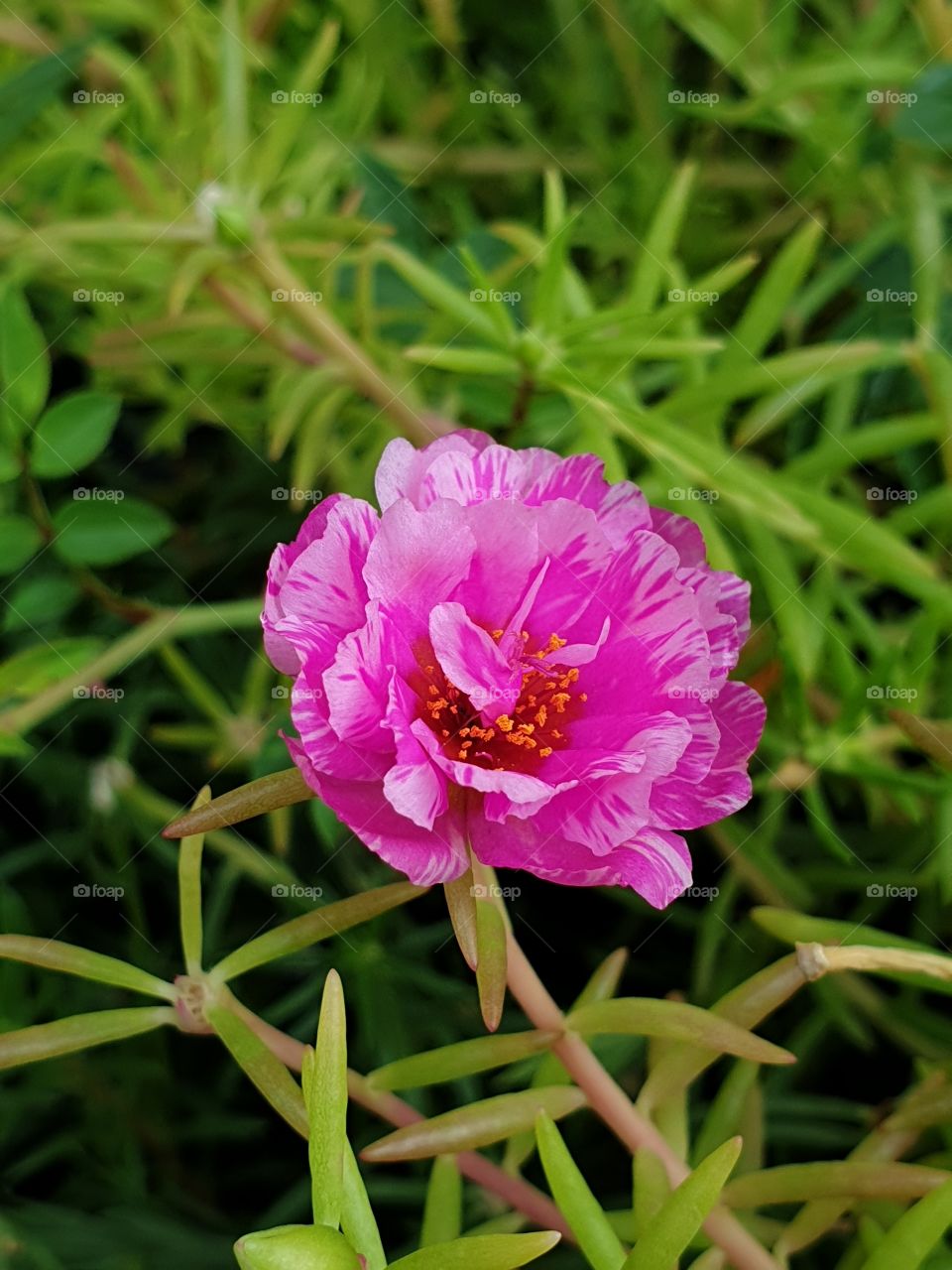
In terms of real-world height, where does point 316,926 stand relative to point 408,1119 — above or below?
above

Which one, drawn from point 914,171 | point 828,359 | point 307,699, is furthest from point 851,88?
point 307,699

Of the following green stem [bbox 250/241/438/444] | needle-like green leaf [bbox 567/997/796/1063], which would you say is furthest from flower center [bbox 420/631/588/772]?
green stem [bbox 250/241/438/444]

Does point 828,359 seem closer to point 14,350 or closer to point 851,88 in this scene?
point 851,88

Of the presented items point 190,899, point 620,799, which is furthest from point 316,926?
point 620,799

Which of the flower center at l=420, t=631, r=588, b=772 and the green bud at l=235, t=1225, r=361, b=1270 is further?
the flower center at l=420, t=631, r=588, b=772

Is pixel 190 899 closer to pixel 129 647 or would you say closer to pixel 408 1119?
pixel 408 1119

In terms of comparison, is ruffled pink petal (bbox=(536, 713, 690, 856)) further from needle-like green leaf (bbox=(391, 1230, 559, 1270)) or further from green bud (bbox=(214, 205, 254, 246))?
green bud (bbox=(214, 205, 254, 246))

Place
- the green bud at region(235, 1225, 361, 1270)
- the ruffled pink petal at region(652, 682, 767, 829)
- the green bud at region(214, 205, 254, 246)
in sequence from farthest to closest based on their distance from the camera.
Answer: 1. the green bud at region(214, 205, 254, 246)
2. the ruffled pink petal at region(652, 682, 767, 829)
3. the green bud at region(235, 1225, 361, 1270)
